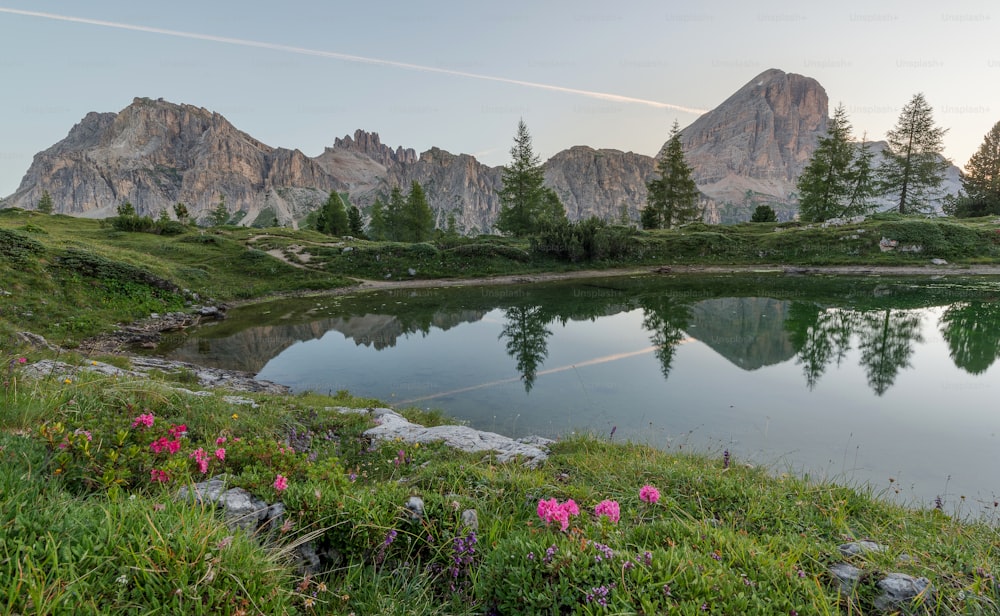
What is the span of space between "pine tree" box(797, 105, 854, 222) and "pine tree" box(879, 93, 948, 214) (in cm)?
678

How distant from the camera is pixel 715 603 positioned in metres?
2.05

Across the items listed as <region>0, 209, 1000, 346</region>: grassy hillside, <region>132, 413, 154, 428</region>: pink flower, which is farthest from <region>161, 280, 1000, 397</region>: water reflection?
<region>132, 413, 154, 428</region>: pink flower

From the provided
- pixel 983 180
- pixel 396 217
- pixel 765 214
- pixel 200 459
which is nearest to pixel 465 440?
pixel 200 459

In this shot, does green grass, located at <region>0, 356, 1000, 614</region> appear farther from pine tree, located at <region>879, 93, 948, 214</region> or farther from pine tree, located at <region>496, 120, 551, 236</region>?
pine tree, located at <region>879, 93, 948, 214</region>

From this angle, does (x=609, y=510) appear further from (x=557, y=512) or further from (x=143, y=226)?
(x=143, y=226)

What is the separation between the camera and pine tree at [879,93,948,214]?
5216 cm

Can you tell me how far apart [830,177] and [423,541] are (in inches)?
2591

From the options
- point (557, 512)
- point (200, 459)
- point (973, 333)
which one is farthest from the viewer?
point (973, 333)

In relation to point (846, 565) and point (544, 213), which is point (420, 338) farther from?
point (544, 213)

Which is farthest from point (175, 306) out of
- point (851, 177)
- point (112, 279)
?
point (851, 177)

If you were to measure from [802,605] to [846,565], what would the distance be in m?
0.89

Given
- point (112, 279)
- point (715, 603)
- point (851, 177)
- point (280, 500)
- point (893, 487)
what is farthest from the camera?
point (851, 177)

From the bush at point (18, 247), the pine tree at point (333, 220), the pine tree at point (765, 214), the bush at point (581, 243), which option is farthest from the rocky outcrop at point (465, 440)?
the pine tree at point (333, 220)

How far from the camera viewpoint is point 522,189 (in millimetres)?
50969
